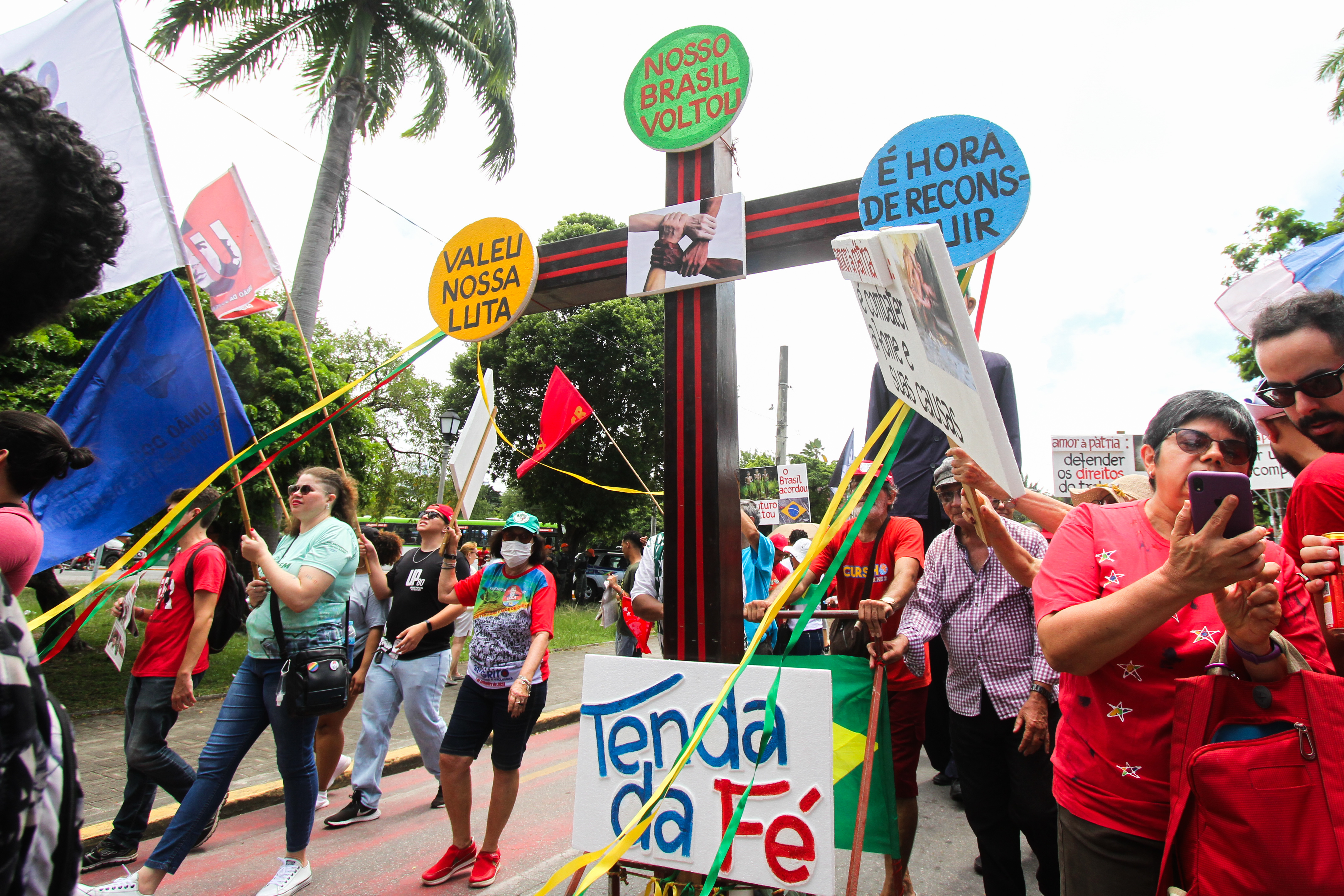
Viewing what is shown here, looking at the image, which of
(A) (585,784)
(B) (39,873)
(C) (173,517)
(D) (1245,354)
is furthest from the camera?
(D) (1245,354)

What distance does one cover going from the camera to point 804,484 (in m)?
12.1

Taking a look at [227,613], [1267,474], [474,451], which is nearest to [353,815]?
[227,613]

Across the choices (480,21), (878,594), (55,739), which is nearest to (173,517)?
(55,739)

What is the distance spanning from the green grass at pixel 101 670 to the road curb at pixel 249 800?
947 millimetres

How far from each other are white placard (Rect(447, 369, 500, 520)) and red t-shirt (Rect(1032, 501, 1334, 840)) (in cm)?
407

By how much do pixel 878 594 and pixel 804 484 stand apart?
8.57 meters

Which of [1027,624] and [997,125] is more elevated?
[997,125]

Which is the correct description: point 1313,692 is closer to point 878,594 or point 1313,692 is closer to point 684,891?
point 684,891

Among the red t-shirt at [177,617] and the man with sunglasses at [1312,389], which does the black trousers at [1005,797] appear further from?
the red t-shirt at [177,617]

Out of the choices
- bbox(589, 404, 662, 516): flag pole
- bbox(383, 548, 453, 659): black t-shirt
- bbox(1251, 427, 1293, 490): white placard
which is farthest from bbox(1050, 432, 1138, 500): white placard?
bbox(383, 548, 453, 659): black t-shirt

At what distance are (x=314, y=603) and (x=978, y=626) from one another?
293 centimetres

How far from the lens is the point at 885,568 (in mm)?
3578

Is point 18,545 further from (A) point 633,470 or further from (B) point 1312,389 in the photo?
(A) point 633,470

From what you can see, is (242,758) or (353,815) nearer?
(242,758)
